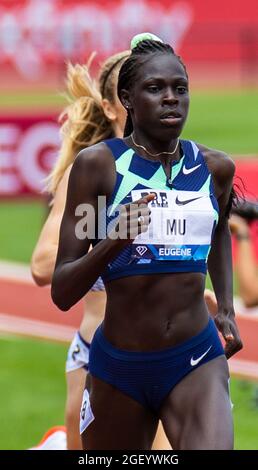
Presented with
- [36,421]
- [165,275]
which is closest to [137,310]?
[165,275]

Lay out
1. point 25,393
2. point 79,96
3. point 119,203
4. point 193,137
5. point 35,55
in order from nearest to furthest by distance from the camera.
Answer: point 119,203 → point 79,96 → point 25,393 → point 193,137 → point 35,55

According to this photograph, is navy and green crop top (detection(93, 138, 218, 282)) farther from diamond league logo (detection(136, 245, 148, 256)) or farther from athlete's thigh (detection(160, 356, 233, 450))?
athlete's thigh (detection(160, 356, 233, 450))

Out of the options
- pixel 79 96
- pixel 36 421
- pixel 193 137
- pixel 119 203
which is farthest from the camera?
pixel 193 137

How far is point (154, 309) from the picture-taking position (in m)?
4.48

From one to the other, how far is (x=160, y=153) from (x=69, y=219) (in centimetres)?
41

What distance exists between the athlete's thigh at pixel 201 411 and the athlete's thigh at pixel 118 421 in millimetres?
85

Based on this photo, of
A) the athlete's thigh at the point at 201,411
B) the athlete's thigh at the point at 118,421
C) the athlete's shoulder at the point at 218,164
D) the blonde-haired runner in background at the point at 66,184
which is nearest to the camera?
the athlete's thigh at the point at 201,411

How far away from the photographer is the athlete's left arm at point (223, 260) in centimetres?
473

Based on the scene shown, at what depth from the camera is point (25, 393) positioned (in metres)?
9.12

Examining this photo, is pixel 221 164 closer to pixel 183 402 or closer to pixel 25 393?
pixel 183 402

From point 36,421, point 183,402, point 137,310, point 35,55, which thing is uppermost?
point 35,55

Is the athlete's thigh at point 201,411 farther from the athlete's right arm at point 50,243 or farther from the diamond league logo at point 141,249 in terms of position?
the athlete's right arm at point 50,243

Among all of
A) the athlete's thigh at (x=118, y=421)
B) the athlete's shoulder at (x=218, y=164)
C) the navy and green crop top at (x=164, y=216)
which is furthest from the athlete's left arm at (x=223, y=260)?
the athlete's thigh at (x=118, y=421)

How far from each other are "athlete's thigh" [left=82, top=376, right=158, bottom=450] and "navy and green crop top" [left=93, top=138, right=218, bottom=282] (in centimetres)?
43
